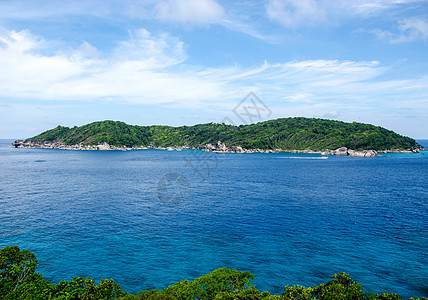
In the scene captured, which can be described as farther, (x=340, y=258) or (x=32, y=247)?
(x=32, y=247)

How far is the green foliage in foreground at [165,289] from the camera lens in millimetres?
26406

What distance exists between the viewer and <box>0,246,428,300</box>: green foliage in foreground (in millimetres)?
26406

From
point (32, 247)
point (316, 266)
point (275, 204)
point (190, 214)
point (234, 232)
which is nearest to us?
point (316, 266)

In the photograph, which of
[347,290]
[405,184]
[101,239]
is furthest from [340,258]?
[405,184]

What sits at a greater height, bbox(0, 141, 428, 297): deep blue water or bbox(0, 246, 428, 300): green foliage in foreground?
bbox(0, 246, 428, 300): green foliage in foreground

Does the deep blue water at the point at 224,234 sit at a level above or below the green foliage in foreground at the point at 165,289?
below

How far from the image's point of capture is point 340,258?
44.5 metres

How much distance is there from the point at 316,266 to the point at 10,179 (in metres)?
129

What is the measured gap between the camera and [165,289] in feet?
94.0

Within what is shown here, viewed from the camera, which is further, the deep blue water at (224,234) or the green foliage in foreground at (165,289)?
the deep blue water at (224,234)

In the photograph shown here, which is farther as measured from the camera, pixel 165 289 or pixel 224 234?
pixel 224 234

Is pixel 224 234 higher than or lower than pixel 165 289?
lower

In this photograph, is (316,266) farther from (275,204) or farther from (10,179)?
(10,179)

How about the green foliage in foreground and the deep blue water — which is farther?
the deep blue water
